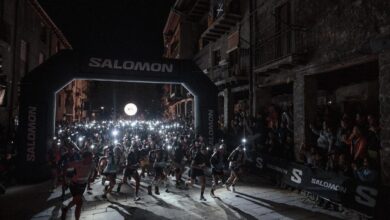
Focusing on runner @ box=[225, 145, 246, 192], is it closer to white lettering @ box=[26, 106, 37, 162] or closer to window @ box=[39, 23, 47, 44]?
white lettering @ box=[26, 106, 37, 162]

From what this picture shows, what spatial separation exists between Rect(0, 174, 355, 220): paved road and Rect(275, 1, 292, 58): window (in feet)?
22.9

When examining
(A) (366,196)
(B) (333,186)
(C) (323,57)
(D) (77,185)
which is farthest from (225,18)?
(D) (77,185)

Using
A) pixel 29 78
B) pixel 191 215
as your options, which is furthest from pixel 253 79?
pixel 29 78

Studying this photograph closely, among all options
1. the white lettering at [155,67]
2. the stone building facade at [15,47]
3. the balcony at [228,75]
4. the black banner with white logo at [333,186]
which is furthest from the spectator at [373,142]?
the stone building facade at [15,47]

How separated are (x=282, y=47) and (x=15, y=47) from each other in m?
17.1

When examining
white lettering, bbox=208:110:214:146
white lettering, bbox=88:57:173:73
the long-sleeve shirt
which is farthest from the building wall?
the long-sleeve shirt

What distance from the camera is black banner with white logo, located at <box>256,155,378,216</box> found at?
6.92m

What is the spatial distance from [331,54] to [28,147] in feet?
41.5

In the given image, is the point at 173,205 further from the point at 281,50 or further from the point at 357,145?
the point at 281,50

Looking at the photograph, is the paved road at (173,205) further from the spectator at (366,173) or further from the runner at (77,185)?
the spectator at (366,173)

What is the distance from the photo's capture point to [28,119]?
1102cm

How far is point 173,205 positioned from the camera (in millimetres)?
8898

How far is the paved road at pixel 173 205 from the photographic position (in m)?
7.93

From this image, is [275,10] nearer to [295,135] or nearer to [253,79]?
[253,79]
